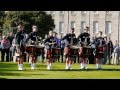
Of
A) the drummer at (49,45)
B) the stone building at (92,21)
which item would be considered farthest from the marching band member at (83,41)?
the stone building at (92,21)

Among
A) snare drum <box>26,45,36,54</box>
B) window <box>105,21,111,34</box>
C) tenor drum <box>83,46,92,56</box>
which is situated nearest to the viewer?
snare drum <box>26,45,36,54</box>

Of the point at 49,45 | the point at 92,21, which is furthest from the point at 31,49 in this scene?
the point at 92,21

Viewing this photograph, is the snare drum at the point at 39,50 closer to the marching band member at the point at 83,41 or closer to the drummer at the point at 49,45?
the drummer at the point at 49,45

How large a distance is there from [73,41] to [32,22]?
33.6 meters

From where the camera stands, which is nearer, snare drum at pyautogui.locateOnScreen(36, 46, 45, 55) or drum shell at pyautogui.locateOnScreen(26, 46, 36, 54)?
drum shell at pyautogui.locateOnScreen(26, 46, 36, 54)

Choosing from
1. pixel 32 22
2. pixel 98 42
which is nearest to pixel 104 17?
pixel 32 22

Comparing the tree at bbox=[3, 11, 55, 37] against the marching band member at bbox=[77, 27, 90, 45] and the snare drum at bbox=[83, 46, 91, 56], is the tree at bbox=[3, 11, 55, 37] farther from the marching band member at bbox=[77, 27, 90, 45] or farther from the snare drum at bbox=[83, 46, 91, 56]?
the marching band member at bbox=[77, 27, 90, 45]

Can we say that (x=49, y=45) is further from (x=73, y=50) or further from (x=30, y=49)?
(x=73, y=50)

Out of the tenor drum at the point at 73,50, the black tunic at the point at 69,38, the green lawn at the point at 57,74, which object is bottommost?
the green lawn at the point at 57,74

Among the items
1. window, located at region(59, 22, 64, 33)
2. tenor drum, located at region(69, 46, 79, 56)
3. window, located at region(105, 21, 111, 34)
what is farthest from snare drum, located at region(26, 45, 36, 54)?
window, located at region(59, 22, 64, 33)

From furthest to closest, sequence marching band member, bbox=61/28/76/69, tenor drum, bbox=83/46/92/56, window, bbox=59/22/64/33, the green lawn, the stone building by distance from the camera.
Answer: window, bbox=59/22/64/33
the stone building
tenor drum, bbox=83/46/92/56
marching band member, bbox=61/28/76/69
the green lawn

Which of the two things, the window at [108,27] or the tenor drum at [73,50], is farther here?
the window at [108,27]
